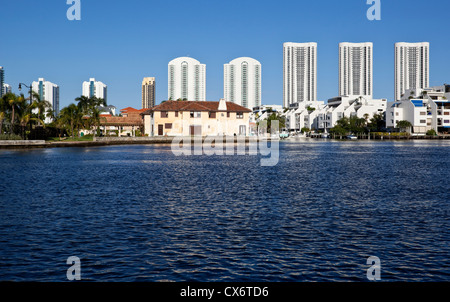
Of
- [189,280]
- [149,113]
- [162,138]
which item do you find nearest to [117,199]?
[189,280]

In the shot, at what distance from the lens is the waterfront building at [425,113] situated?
156 metres

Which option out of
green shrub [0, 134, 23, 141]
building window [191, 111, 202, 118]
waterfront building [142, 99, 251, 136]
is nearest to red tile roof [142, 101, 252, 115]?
waterfront building [142, 99, 251, 136]

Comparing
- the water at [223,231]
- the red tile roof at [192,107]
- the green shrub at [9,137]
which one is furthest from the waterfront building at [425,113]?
the water at [223,231]

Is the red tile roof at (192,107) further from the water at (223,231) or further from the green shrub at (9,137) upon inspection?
the water at (223,231)

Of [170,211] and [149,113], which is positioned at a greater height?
[149,113]

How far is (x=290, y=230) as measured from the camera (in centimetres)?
1559

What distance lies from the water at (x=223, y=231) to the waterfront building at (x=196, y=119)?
3087 inches

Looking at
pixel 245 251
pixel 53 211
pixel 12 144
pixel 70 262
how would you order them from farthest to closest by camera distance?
pixel 12 144, pixel 53 211, pixel 245 251, pixel 70 262

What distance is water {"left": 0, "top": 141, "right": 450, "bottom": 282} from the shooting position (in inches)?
448

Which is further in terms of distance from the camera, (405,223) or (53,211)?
(53,211)

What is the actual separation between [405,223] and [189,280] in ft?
30.6

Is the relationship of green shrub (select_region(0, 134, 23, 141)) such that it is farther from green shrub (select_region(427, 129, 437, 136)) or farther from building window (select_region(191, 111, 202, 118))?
green shrub (select_region(427, 129, 437, 136))
